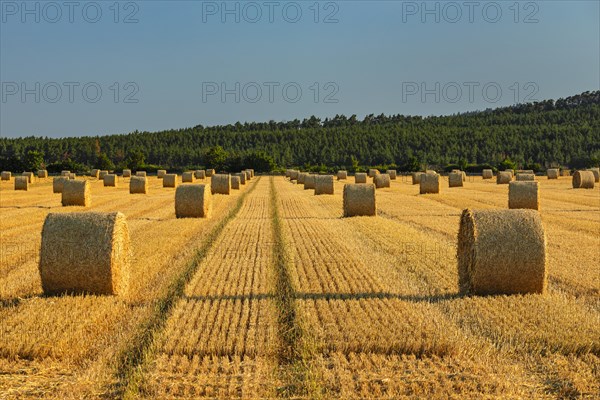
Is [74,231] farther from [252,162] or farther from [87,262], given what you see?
[252,162]

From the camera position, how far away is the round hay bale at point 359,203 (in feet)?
79.8

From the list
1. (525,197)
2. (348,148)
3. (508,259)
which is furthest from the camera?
(348,148)

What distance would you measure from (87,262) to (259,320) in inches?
132

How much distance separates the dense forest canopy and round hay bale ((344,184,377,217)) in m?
68.7

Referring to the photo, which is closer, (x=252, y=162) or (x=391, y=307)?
(x=391, y=307)

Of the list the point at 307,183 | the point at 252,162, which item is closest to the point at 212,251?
the point at 307,183

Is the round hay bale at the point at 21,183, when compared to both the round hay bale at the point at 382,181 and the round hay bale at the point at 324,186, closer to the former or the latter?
the round hay bale at the point at 324,186

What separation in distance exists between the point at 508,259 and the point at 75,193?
22742mm

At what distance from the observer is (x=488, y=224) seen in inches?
440

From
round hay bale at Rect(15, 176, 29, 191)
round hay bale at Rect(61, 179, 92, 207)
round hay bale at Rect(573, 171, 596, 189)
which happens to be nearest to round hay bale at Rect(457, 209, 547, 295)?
round hay bale at Rect(61, 179, 92, 207)

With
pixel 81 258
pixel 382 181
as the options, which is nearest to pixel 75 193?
pixel 81 258

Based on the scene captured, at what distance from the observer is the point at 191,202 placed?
2378 cm

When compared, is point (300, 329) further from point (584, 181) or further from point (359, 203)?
point (584, 181)

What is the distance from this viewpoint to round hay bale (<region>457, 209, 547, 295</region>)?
35.3 feet
